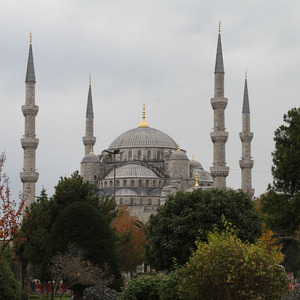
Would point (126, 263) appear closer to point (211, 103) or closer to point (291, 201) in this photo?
point (291, 201)

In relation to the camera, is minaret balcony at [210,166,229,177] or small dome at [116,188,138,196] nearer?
minaret balcony at [210,166,229,177]

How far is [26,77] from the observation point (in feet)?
217

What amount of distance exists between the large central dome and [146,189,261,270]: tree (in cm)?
6366

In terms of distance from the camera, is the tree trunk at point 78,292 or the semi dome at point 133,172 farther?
the semi dome at point 133,172

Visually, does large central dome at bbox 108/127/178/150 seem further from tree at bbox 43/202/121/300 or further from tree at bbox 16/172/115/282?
tree at bbox 43/202/121/300

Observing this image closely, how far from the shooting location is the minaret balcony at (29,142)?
64.2 m

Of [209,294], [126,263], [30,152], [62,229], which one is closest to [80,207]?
[62,229]

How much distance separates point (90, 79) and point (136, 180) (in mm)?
15181

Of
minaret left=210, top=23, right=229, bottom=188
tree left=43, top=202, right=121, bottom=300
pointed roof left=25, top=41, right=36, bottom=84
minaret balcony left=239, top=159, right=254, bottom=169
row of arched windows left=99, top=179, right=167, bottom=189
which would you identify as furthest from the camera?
row of arched windows left=99, top=179, right=167, bottom=189

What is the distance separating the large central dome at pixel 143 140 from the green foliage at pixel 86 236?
2629 inches

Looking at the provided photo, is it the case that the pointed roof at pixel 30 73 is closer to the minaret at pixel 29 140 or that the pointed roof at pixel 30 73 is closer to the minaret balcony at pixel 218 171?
the minaret at pixel 29 140

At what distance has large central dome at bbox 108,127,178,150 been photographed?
308 feet

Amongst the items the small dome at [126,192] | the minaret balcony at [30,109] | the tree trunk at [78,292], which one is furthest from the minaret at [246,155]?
the tree trunk at [78,292]

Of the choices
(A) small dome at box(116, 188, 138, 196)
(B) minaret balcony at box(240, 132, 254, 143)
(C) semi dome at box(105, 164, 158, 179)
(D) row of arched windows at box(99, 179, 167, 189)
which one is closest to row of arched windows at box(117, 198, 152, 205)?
(A) small dome at box(116, 188, 138, 196)
